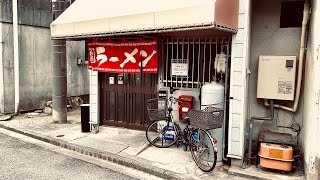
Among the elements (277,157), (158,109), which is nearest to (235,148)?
(277,157)

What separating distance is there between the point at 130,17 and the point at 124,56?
2.11 metres

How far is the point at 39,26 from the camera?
45.8 ft

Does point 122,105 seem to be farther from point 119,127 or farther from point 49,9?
point 49,9

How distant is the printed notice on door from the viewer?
7.57m

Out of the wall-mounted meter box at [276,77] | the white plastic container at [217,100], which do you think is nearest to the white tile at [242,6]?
the wall-mounted meter box at [276,77]

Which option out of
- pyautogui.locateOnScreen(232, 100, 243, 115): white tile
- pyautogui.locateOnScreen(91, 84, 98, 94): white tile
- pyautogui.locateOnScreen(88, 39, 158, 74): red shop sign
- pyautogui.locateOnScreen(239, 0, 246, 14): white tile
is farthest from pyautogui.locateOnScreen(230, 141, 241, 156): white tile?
pyautogui.locateOnScreen(91, 84, 98, 94): white tile

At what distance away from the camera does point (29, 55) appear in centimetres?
1365

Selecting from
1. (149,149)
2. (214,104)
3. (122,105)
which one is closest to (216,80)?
(214,104)

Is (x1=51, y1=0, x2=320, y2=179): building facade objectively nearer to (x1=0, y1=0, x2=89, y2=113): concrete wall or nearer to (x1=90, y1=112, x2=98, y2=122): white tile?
(x1=90, y1=112, x2=98, y2=122): white tile

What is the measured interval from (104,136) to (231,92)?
A: 15.7 feet

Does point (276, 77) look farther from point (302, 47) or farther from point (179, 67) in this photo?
point (179, 67)

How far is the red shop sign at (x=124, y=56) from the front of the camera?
9086 mm

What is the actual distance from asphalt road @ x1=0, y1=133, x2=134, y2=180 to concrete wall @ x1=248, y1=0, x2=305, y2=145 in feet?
13.3

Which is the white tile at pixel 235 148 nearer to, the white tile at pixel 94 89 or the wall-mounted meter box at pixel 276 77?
the wall-mounted meter box at pixel 276 77
